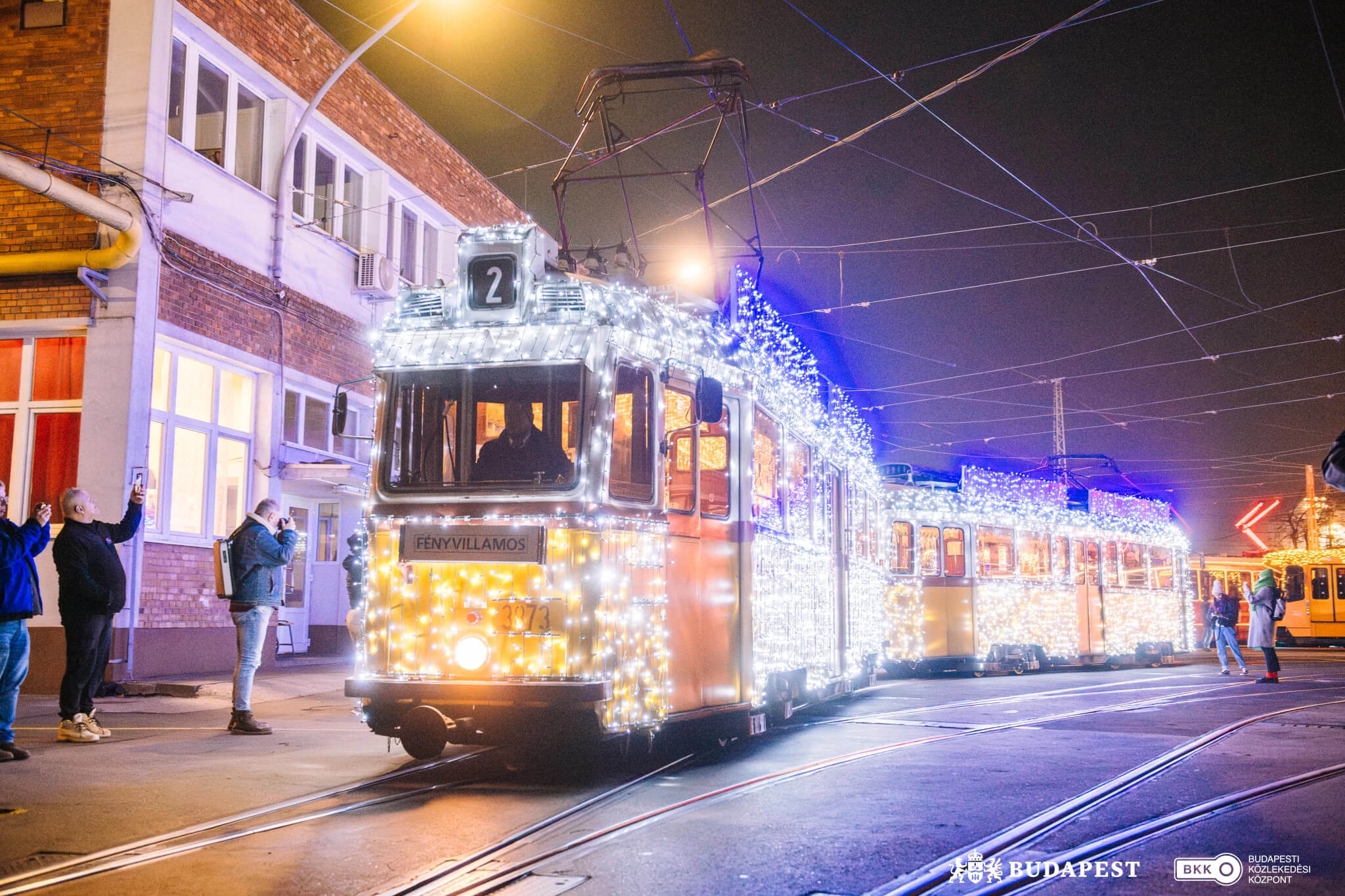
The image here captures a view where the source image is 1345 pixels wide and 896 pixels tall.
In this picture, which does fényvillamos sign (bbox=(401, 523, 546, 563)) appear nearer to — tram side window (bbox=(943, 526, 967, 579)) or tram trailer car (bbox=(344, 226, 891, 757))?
tram trailer car (bbox=(344, 226, 891, 757))

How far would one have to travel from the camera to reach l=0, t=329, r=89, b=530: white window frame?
13.1 m

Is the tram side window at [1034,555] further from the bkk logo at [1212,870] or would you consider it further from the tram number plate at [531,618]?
the bkk logo at [1212,870]

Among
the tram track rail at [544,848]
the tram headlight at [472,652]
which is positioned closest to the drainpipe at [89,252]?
the tram headlight at [472,652]

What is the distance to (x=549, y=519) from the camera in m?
6.61

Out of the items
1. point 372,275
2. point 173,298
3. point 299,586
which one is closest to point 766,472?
point 173,298

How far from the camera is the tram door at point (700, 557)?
732 cm

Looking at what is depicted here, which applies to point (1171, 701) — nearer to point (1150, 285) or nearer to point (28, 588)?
point (1150, 285)

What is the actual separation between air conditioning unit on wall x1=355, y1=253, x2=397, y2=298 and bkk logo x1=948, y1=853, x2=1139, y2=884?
14951 mm

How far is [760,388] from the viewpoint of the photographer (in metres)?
8.80

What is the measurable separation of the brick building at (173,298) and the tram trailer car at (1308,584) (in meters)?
28.5

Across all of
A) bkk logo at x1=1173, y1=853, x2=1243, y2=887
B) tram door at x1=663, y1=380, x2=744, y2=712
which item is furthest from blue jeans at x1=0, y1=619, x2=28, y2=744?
bkk logo at x1=1173, y1=853, x2=1243, y2=887

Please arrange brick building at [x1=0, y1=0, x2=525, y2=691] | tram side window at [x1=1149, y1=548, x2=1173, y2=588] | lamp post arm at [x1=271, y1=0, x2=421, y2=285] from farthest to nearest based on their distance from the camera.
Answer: tram side window at [x1=1149, y1=548, x2=1173, y2=588] → lamp post arm at [x1=271, y1=0, x2=421, y2=285] → brick building at [x1=0, y1=0, x2=525, y2=691]

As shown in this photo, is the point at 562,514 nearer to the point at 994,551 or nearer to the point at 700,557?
the point at 700,557

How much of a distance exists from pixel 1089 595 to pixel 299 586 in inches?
562
